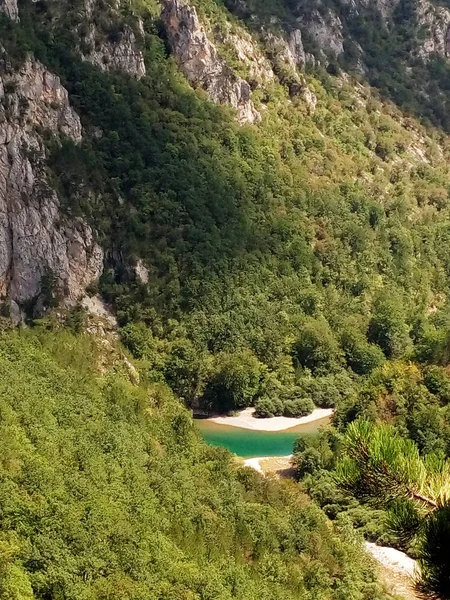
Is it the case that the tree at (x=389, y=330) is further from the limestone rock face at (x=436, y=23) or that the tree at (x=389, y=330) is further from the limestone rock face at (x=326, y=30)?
the limestone rock face at (x=436, y=23)

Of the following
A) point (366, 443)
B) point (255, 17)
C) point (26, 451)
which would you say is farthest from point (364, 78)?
point (366, 443)

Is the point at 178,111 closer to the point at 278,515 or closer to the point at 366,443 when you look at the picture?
the point at 278,515

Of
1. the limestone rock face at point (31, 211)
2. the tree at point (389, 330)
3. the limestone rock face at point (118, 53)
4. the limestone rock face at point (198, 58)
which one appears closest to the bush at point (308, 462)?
the limestone rock face at point (31, 211)

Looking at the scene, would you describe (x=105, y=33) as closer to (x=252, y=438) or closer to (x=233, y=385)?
(x=233, y=385)

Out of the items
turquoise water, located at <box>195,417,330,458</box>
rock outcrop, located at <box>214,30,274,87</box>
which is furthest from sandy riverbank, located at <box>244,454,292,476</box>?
rock outcrop, located at <box>214,30,274,87</box>

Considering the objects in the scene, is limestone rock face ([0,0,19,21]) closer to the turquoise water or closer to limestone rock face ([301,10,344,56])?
the turquoise water

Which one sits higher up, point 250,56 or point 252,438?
point 250,56

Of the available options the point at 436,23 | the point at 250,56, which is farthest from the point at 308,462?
the point at 436,23
